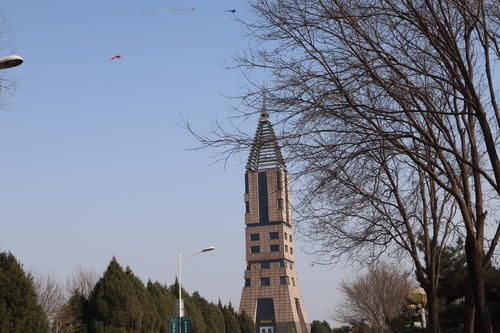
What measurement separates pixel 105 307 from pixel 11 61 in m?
24.5

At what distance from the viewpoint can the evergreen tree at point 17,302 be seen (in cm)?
2362

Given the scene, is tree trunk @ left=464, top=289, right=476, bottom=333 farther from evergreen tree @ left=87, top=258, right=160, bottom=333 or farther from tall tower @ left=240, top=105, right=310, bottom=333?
tall tower @ left=240, top=105, right=310, bottom=333

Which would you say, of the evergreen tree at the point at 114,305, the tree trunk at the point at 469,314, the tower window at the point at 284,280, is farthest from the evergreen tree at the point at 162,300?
the tower window at the point at 284,280

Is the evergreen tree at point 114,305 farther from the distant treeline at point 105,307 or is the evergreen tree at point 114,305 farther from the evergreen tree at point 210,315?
the evergreen tree at point 210,315

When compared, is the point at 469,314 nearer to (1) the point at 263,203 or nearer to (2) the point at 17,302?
(2) the point at 17,302

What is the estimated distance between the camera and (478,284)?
11.5 meters

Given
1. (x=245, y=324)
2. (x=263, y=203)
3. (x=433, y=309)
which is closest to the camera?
(x=433, y=309)

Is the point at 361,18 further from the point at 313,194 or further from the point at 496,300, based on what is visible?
the point at 496,300

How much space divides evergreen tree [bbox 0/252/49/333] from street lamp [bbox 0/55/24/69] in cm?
1381

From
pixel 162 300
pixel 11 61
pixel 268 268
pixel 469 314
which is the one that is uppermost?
pixel 268 268

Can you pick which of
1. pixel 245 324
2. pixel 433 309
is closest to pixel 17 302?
pixel 433 309

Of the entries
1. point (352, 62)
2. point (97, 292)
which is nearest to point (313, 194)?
point (352, 62)

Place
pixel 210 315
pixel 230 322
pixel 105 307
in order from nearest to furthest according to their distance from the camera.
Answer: pixel 105 307, pixel 210 315, pixel 230 322

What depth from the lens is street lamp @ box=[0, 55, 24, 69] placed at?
12.0m
